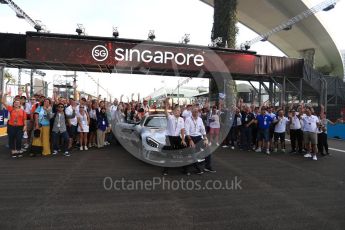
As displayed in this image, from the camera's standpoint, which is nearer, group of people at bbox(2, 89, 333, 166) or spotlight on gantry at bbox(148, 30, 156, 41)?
group of people at bbox(2, 89, 333, 166)

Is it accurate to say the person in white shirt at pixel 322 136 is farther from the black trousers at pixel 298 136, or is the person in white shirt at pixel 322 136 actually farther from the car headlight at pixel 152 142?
the car headlight at pixel 152 142

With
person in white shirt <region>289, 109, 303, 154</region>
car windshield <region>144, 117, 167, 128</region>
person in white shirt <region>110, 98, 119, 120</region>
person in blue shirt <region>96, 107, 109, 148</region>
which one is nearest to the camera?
car windshield <region>144, 117, 167, 128</region>

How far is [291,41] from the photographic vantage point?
1988 inches

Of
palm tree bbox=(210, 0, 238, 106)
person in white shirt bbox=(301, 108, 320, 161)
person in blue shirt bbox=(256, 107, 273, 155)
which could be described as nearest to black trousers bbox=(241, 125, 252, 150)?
person in blue shirt bbox=(256, 107, 273, 155)

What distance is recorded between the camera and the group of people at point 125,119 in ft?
32.6

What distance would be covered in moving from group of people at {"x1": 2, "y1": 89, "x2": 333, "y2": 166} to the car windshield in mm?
622

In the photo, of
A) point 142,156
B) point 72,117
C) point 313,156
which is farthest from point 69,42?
point 313,156

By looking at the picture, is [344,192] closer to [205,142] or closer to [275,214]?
[275,214]

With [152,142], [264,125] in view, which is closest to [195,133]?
[152,142]

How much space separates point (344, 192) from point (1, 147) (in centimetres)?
1110

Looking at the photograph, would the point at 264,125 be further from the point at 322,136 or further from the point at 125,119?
the point at 125,119

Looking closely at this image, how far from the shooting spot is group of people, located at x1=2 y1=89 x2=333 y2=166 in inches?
391

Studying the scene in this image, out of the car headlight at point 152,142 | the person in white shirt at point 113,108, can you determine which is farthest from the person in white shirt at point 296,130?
the person in white shirt at point 113,108

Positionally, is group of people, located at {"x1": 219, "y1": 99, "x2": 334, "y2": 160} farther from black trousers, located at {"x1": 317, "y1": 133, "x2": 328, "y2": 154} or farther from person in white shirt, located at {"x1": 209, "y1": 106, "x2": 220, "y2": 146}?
person in white shirt, located at {"x1": 209, "y1": 106, "x2": 220, "y2": 146}
